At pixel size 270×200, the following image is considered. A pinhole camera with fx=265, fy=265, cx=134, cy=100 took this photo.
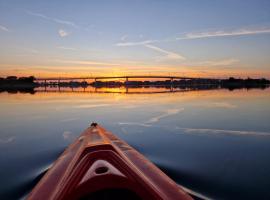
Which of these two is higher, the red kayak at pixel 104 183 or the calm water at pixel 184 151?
the red kayak at pixel 104 183

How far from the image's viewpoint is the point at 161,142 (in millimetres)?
10938

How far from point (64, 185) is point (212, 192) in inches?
139

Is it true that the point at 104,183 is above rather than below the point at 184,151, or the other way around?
above

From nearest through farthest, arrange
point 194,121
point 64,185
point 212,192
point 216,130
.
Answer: point 64,185, point 212,192, point 216,130, point 194,121

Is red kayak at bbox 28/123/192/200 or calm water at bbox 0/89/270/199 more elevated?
red kayak at bbox 28/123/192/200

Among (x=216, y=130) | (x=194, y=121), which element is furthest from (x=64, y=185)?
(x=194, y=121)

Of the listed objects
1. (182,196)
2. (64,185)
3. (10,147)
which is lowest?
(10,147)

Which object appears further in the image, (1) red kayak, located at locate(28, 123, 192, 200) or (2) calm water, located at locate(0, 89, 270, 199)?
(2) calm water, located at locate(0, 89, 270, 199)

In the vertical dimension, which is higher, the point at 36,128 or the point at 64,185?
the point at 64,185

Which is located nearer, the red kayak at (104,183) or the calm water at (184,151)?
the red kayak at (104,183)

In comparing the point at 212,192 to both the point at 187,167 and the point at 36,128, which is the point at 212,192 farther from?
the point at 36,128

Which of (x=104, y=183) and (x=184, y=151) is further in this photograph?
(x=184, y=151)

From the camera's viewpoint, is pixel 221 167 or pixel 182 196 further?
pixel 221 167

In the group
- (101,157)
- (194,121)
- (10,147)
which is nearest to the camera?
(101,157)
